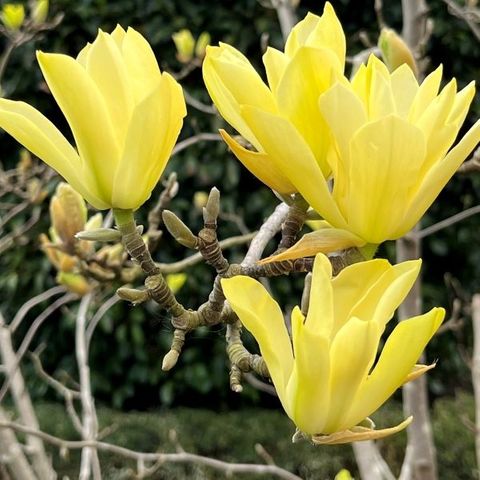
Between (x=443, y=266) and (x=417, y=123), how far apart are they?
3.09 metres

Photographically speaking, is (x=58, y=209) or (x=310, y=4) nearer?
(x=58, y=209)

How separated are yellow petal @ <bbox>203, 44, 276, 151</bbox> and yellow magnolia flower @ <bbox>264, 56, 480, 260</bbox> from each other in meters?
0.03

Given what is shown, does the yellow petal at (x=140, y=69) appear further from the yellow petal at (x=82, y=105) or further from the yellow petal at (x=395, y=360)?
the yellow petal at (x=395, y=360)

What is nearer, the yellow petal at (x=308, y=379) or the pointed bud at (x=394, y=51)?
the yellow petal at (x=308, y=379)

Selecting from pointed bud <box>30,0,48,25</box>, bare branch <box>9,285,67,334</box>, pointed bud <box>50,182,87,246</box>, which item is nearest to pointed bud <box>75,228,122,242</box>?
pointed bud <box>50,182,87,246</box>

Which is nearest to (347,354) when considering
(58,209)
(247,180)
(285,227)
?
(285,227)

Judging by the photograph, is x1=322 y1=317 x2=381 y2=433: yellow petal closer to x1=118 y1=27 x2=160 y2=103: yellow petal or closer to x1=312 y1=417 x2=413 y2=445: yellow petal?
x1=312 y1=417 x2=413 y2=445: yellow petal

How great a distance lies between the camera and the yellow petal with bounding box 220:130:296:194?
45 cm

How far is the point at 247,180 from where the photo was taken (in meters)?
3.18

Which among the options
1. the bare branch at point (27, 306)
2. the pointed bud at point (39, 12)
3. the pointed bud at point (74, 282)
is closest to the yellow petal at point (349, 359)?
the pointed bud at point (74, 282)

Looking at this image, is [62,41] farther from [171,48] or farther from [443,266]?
[443,266]

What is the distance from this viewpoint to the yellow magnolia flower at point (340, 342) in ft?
1.31

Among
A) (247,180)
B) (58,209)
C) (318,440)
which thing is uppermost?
(318,440)

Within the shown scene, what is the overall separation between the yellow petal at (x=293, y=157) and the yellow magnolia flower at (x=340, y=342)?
0.04m
